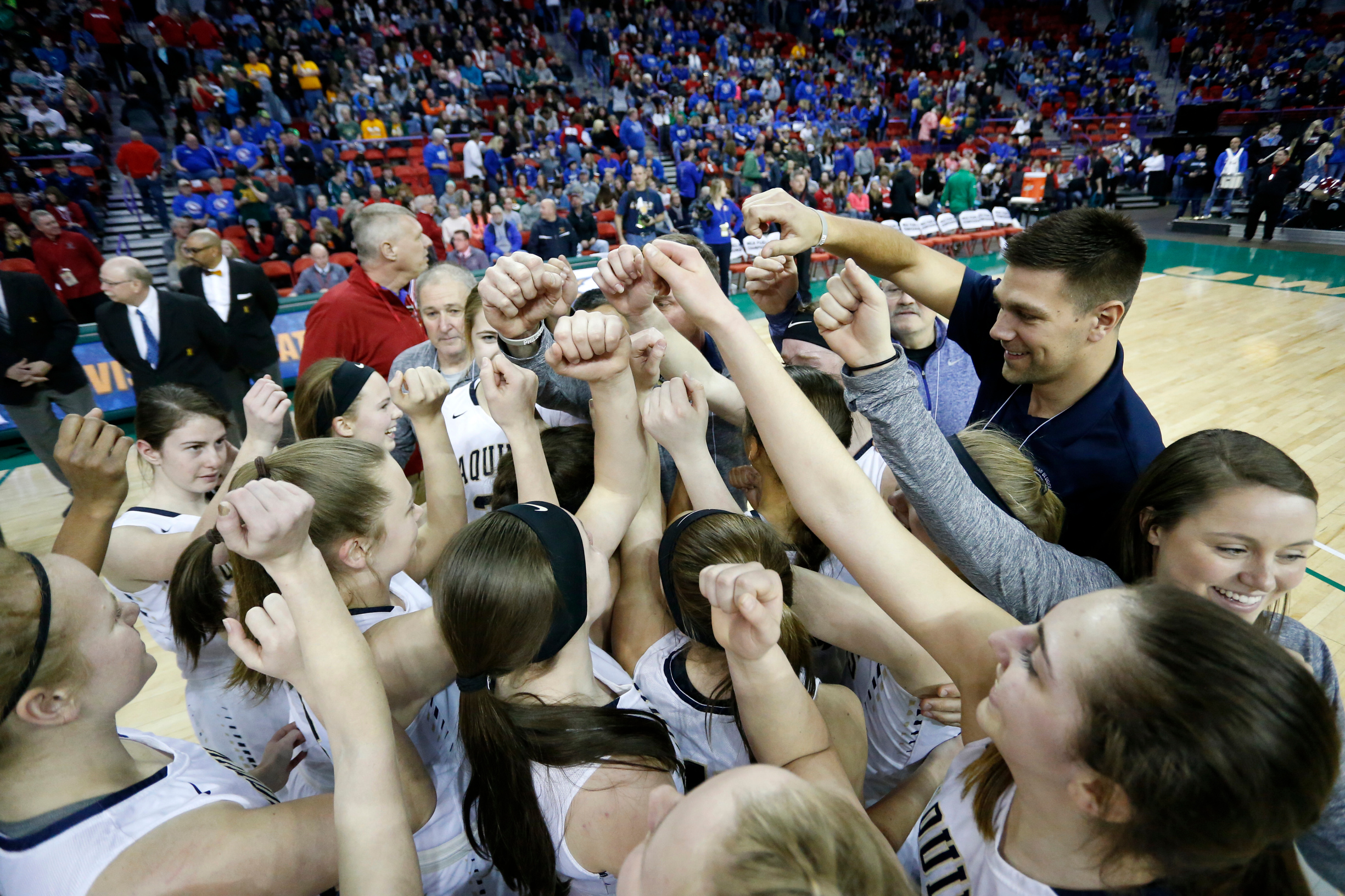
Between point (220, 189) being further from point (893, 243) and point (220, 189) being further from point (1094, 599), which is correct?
point (1094, 599)

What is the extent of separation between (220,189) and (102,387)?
436 centimetres

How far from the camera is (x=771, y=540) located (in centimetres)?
143

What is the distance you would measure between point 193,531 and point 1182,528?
8.36ft

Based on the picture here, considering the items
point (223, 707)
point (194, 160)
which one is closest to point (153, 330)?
point (223, 707)

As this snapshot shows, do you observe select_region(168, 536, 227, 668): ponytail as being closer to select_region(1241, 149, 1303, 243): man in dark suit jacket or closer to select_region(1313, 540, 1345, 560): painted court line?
select_region(1313, 540, 1345, 560): painted court line

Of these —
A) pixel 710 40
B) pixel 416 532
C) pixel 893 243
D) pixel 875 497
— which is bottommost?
pixel 416 532

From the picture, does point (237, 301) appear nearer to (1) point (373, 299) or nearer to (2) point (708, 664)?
(1) point (373, 299)

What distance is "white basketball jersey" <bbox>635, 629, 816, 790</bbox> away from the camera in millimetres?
1375

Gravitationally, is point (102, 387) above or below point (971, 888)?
A: below

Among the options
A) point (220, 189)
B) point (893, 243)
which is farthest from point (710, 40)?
point (893, 243)

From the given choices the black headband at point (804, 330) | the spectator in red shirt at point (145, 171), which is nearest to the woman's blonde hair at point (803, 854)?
the black headband at point (804, 330)

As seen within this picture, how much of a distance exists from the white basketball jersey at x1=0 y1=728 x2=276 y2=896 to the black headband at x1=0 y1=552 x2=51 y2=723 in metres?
0.19

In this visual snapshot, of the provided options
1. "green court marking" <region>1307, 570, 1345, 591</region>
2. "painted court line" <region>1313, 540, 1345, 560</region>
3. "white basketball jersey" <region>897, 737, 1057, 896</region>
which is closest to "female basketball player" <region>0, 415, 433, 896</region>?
"white basketball jersey" <region>897, 737, 1057, 896</region>

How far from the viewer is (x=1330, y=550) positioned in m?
3.83
